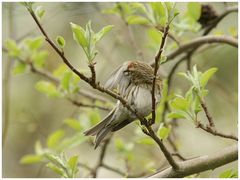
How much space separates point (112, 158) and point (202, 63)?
1317 millimetres

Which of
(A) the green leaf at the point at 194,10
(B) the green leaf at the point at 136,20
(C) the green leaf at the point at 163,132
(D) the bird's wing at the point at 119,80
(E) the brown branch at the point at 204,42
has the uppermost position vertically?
(B) the green leaf at the point at 136,20

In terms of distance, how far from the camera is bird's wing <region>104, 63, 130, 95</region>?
214 cm

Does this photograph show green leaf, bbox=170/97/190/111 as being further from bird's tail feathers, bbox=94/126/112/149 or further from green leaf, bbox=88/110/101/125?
green leaf, bbox=88/110/101/125

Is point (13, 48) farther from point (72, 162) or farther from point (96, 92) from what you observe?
point (72, 162)

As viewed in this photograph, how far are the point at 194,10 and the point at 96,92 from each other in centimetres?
152

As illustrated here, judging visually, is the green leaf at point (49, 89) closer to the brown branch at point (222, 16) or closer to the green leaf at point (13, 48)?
the green leaf at point (13, 48)

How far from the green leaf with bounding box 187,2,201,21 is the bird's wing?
856 mm

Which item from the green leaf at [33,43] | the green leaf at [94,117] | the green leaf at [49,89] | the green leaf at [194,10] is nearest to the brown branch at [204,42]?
the green leaf at [194,10]

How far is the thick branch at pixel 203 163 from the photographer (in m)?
2.09

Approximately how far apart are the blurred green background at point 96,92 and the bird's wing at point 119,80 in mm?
1524

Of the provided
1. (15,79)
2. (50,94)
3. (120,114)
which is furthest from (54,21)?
(120,114)

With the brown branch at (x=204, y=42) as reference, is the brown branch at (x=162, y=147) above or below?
below

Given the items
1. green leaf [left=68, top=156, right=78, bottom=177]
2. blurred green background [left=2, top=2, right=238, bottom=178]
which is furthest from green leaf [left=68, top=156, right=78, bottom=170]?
blurred green background [left=2, top=2, right=238, bottom=178]

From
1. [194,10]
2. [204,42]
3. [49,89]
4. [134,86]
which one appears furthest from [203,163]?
[49,89]
